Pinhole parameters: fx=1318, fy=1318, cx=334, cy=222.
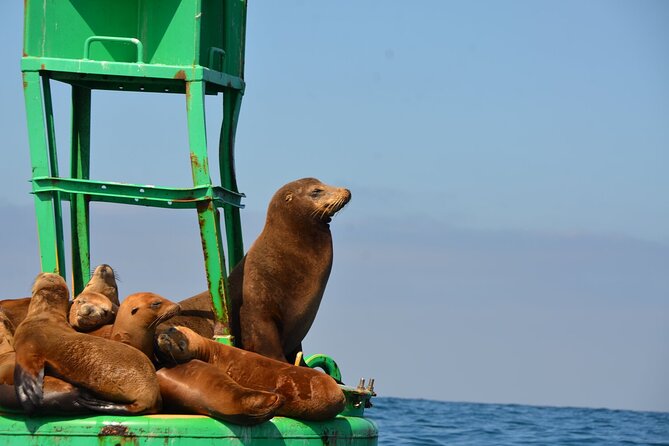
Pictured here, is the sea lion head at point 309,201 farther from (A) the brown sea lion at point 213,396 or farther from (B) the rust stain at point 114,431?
(B) the rust stain at point 114,431

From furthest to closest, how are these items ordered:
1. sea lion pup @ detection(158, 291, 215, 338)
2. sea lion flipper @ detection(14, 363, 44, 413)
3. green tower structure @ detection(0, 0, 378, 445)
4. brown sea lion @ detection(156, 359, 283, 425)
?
sea lion pup @ detection(158, 291, 215, 338) < green tower structure @ detection(0, 0, 378, 445) < brown sea lion @ detection(156, 359, 283, 425) < sea lion flipper @ detection(14, 363, 44, 413)

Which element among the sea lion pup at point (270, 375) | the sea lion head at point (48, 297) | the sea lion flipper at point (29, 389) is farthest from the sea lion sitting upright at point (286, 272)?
the sea lion flipper at point (29, 389)

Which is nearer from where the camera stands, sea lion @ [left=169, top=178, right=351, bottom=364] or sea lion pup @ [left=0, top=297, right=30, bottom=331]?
sea lion pup @ [left=0, top=297, right=30, bottom=331]

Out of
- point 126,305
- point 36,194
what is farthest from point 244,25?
point 126,305

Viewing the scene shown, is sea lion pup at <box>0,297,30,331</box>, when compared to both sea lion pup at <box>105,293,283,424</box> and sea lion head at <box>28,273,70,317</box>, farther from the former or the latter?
sea lion pup at <box>105,293,283,424</box>

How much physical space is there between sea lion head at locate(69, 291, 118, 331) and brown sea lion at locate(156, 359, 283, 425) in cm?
62

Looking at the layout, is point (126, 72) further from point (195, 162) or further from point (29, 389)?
point (29, 389)

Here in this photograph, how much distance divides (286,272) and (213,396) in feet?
6.58

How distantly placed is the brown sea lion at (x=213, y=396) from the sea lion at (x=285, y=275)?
1.19 meters

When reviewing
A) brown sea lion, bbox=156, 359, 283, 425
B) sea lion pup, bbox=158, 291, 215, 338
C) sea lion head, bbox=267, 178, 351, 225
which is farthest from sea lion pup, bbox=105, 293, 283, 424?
sea lion head, bbox=267, 178, 351, 225

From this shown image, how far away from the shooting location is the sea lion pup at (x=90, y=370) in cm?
840

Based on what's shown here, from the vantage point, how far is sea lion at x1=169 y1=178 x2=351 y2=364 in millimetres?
10352

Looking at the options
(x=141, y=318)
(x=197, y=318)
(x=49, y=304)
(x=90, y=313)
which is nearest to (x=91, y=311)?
(x=90, y=313)

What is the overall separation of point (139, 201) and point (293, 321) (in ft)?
→ 5.07
